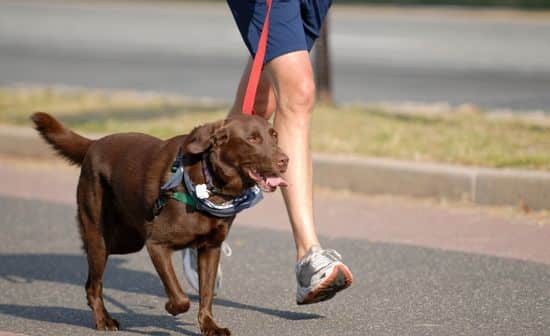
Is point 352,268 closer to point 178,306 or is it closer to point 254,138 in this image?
point 178,306

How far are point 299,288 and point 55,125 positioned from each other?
4.50 feet

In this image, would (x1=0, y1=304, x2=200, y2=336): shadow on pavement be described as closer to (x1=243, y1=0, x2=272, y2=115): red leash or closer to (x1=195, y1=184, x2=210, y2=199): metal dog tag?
(x1=195, y1=184, x2=210, y2=199): metal dog tag

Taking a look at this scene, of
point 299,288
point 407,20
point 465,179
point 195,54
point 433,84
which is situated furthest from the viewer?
point 407,20

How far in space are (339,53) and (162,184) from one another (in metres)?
14.0

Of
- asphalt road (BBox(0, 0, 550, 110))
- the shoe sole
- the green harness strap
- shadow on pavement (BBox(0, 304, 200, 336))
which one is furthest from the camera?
asphalt road (BBox(0, 0, 550, 110))

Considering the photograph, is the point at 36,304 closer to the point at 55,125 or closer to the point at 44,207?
the point at 55,125

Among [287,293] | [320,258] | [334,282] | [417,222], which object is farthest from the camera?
[417,222]

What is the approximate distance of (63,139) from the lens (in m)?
5.32

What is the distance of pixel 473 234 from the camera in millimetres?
6660

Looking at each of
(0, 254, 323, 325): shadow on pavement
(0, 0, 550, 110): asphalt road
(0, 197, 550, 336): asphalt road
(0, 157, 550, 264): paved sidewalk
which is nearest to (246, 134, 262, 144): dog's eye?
(0, 197, 550, 336): asphalt road

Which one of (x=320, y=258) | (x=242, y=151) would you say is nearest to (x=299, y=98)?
(x=320, y=258)

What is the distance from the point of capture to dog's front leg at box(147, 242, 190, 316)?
4512 millimetres

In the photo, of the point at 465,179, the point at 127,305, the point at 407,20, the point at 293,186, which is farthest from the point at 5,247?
the point at 407,20

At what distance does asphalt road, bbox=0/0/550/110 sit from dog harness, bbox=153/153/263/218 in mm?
7975
